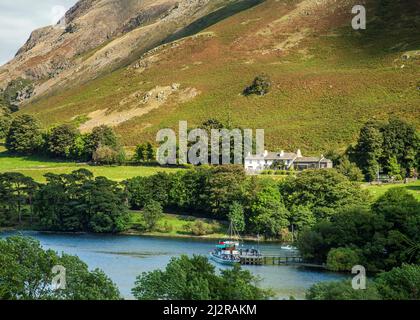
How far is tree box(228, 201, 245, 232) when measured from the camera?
96.9m

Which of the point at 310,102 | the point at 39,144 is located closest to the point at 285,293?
the point at 39,144

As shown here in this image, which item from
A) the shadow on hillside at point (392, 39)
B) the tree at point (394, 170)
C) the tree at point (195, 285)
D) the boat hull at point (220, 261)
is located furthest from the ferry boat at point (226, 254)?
the shadow on hillside at point (392, 39)

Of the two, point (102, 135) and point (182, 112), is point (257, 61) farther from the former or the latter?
point (102, 135)

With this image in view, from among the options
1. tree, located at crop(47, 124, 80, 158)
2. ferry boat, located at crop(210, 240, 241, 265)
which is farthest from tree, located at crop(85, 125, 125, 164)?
ferry boat, located at crop(210, 240, 241, 265)

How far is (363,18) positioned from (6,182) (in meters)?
118

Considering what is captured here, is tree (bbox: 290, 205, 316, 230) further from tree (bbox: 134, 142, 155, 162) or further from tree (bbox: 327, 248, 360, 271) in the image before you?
tree (bbox: 134, 142, 155, 162)

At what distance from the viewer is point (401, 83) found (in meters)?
164

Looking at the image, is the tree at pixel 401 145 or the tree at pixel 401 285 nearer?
the tree at pixel 401 285

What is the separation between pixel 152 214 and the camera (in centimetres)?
10000

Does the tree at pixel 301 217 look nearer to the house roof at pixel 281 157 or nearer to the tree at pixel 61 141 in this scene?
the house roof at pixel 281 157

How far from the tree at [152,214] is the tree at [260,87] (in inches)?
3144

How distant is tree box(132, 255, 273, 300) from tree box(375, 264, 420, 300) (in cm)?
700

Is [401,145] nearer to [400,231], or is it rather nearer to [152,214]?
[152,214]

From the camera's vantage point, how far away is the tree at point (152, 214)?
99.6 meters
